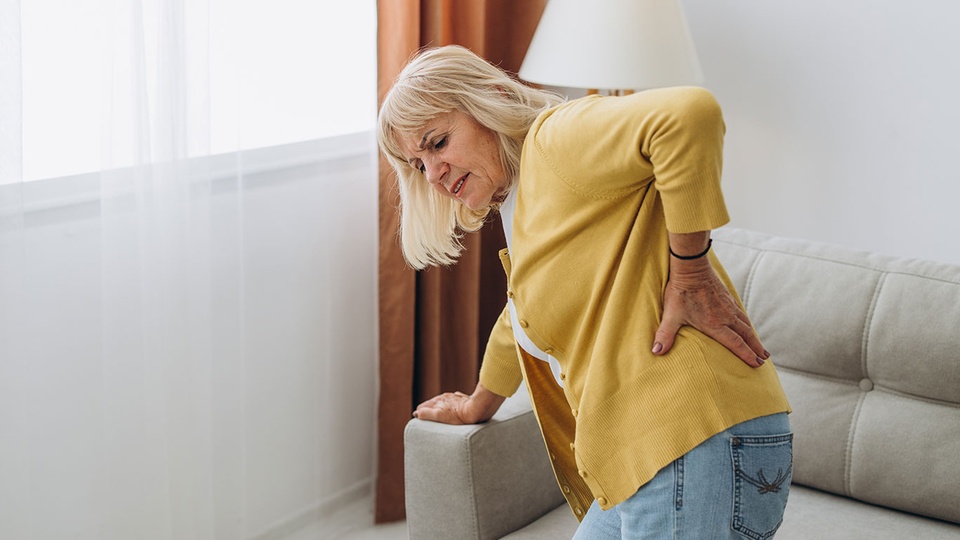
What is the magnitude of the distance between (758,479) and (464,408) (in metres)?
0.68

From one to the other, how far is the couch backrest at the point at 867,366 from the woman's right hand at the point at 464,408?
590 mm

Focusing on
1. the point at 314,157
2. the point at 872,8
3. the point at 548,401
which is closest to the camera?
the point at 548,401

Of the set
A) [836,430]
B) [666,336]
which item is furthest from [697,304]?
[836,430]

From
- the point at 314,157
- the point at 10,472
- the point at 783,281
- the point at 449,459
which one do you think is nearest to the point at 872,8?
the point at 783,281

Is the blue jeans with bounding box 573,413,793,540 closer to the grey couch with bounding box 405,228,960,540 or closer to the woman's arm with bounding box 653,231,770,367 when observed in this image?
the woman's arm with bounding box 653,231,770,367

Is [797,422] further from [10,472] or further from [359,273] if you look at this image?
[10,472]

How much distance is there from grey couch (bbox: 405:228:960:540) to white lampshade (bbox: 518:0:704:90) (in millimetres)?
577

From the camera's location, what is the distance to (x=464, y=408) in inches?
69.6

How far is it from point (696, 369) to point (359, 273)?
4.60ft

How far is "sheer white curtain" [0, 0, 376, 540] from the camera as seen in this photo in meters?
1.75

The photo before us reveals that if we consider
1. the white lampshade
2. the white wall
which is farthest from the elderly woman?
the white wall

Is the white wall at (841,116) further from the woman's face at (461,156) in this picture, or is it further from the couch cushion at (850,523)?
the woman's face at (461,156)

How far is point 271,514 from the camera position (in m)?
2.35

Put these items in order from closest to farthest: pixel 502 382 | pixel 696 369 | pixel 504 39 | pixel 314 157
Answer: pixel 696 369 → pixel 502 382 → pixel 314 157 → pixel 504 39
